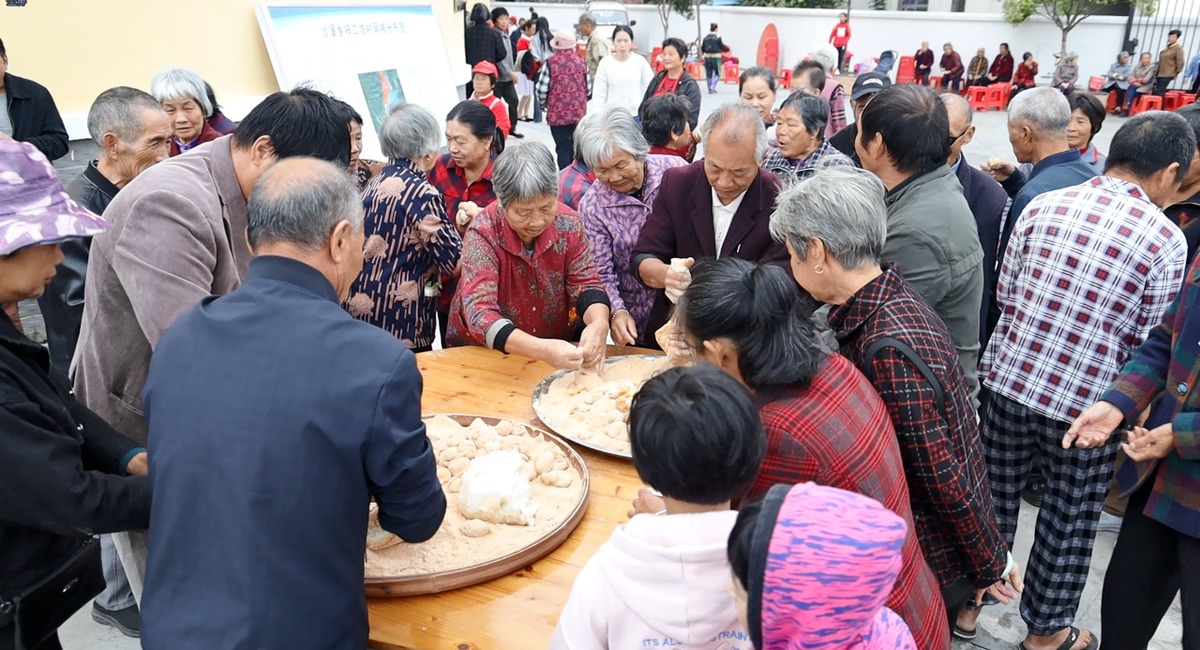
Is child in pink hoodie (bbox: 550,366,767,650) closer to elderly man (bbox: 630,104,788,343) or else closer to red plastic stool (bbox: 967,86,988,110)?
elderly man (bbox: 630,104,788,343)

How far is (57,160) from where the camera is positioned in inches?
197

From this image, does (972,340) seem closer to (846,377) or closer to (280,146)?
(846,377)

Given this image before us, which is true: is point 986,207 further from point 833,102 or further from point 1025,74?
point 1025,74

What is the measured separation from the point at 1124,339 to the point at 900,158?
3.31 ft

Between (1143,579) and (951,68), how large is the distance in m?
21.0

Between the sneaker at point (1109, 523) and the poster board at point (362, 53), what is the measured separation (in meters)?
5.52

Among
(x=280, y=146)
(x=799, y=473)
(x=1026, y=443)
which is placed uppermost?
(x=280, y=146)

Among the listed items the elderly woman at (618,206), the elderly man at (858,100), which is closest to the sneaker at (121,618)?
the elderly woman at (618,206)

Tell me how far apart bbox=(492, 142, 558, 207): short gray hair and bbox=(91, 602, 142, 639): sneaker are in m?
2.10

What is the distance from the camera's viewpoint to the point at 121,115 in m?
3.14

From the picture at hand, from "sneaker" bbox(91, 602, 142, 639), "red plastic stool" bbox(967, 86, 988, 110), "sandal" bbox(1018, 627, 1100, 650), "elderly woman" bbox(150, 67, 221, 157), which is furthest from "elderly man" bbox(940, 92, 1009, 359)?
"red plastic stool" bbox(967, 86, 988, 110)

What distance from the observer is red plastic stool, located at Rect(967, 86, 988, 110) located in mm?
18828

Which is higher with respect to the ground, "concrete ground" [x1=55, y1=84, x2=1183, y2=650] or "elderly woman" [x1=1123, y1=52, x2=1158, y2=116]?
"concrete ground" [x1=55, y1=84, x2=1183, y2=650]

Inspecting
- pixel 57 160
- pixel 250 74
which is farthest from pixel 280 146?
pixel 250 74
